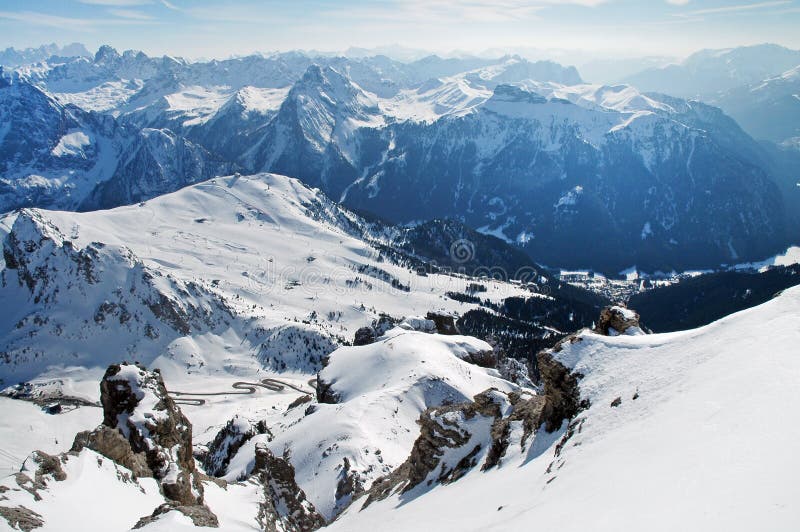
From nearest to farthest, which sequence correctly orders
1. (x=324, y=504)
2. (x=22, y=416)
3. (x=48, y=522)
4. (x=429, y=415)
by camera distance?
(x=48, y=522) < (x=429, y=415) < (x=324, y=504) < (x=22, y=416)

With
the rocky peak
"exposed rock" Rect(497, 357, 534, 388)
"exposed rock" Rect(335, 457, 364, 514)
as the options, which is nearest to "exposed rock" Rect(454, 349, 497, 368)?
"exposed rock" Rect(497, 357, 534, 388)

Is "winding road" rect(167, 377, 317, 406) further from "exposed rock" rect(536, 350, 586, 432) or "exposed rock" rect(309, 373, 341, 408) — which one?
"exposed rock" rect(536, 350, 586, 432)

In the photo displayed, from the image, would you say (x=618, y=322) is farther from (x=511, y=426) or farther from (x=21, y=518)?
(x=21, y=518)

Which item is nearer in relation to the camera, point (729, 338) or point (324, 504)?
point (729, 338)

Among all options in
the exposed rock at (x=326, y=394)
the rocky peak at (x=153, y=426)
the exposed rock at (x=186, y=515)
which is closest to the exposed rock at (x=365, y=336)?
the exposed rock at (x=326, y=394)

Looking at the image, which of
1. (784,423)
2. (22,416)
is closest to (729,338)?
(784,423)

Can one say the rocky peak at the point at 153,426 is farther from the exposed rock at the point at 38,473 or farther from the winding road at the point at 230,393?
the winding road at the point at 230,393

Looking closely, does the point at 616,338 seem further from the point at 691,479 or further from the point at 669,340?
the point at 691,479
